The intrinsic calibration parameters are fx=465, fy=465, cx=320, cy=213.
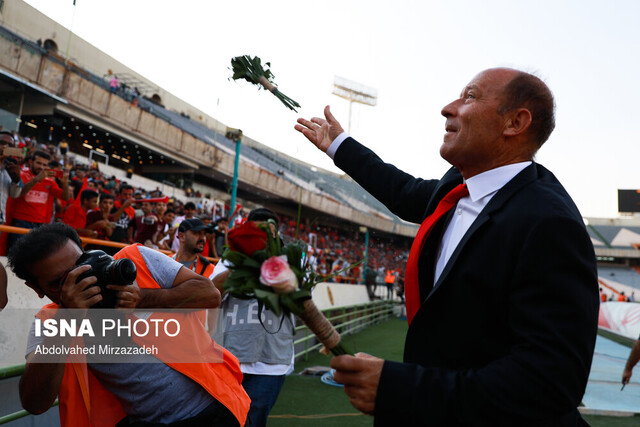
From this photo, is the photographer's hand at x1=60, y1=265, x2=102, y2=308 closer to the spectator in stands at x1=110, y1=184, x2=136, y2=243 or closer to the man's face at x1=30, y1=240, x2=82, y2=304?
the man's face at x1=30, y1=240, x2=82, y2=304

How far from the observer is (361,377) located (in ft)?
3.72

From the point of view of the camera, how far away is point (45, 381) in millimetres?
1729

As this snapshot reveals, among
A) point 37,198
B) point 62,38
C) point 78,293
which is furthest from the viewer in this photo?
point 62,38

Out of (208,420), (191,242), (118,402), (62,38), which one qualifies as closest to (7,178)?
(191,242)

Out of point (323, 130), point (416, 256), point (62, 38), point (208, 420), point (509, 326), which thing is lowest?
point (208, 420)

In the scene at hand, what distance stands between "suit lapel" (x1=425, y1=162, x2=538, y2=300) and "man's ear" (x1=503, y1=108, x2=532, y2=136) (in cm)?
12

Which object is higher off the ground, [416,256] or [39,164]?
[39,164]

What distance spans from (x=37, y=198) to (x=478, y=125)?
5.95m

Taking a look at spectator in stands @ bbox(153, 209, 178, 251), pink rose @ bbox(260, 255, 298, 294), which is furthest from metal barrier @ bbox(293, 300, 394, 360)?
pink rose @ bbox(260, 255, 298, 294)

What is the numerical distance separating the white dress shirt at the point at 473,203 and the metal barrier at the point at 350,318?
620cm

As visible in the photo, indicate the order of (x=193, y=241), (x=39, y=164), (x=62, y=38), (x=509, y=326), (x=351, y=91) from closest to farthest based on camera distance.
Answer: (x=509, y=326), (x=193, y=241), (x=39, y=164), (x=62, y=38), (x=351, y=91)

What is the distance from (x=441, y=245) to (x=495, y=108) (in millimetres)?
442

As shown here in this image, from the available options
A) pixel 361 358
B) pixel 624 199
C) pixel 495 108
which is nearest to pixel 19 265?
pixel 361 358

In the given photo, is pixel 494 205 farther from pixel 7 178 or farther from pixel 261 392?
pixel 7 178
